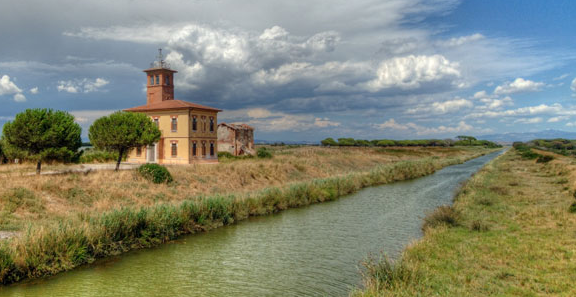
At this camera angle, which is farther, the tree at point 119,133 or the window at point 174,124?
the window at point 174,124

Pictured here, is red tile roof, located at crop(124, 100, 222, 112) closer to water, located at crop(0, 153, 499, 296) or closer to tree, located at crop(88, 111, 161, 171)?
tree, located at crop(88, 111, 161, 171)

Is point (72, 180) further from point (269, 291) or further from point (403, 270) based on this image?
point (403, 270)

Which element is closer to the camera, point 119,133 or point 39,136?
point 39,136

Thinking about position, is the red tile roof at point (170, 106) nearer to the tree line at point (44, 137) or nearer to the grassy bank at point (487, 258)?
the tree line at point (44, 137)

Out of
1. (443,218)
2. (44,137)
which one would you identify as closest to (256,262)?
(443,218)

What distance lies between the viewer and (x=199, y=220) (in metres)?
19.2

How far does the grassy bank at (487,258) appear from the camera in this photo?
9.20 meters

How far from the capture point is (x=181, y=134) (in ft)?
134

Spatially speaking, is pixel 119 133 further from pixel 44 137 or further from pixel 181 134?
pixel 181 134

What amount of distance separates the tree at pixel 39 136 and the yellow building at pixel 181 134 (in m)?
14.3

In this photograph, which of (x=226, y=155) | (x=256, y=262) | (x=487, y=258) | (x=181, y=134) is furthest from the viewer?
(x=226, y=155)

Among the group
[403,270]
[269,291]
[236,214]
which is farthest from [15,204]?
[403,270]

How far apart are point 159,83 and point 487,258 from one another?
138ft

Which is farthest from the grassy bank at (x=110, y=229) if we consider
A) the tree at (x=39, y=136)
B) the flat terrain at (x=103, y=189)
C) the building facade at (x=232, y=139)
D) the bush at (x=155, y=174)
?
the building facade at (x=232, y=139)
